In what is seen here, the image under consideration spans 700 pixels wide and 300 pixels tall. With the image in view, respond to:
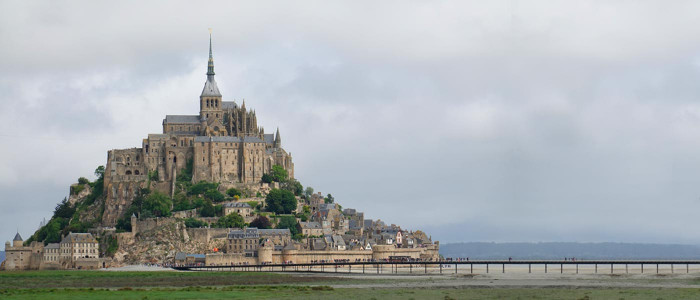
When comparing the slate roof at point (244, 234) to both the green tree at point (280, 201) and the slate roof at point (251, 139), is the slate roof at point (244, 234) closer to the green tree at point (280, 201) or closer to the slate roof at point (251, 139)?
the green tree at point (280, 201)

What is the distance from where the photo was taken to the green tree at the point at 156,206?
143625 millimetres

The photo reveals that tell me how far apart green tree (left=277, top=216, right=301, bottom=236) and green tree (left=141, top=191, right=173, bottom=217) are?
15.7m

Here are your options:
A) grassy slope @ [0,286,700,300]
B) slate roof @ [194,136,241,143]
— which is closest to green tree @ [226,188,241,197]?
slate roof @ [194,136,241,143]

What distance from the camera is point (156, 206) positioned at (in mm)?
143625

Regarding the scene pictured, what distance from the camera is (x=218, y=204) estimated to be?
147750mm

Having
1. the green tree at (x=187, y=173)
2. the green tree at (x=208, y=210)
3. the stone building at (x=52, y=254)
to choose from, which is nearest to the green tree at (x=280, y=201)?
the green tree at (x=208, y=210)

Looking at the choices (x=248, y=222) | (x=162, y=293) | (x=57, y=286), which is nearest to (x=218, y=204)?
(x=248, y=222)

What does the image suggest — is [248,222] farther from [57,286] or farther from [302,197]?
[57,286]

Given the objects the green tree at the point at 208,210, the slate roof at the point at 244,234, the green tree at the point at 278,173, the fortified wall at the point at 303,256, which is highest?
the green tree at the point at 278,173

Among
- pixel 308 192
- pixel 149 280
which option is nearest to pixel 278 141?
pixel 308 192

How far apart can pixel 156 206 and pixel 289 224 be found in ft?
60.7

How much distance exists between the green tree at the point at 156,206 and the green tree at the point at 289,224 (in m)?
15.7

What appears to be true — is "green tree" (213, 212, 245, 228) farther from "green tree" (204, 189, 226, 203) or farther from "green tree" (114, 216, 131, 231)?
"green tree" (114, 216, 131, 231)

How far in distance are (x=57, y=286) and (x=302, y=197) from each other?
7236 cm
